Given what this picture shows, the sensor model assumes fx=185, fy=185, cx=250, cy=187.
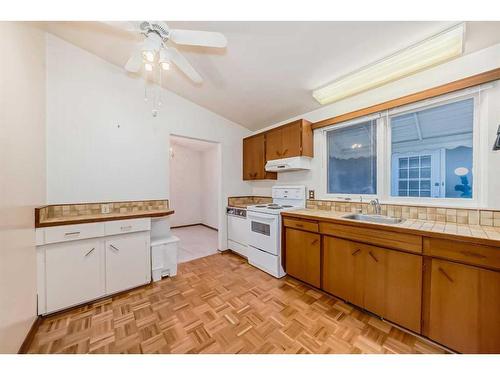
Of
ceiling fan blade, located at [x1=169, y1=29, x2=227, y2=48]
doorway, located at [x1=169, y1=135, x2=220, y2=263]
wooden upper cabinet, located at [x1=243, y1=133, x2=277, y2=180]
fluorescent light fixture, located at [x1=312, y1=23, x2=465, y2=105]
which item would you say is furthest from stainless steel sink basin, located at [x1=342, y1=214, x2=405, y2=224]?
doorway, located at [x1=169, y1=135, x2=220, y2=263]

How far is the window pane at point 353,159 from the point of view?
2.29 meters

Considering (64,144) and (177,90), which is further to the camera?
(177,90)

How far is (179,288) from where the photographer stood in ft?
7.19

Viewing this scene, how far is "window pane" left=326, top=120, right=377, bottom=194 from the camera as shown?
229cm

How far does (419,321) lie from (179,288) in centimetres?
228

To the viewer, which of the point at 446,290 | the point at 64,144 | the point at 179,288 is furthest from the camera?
the point at 179,288

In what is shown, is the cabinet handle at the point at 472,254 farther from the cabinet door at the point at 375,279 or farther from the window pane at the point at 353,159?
the window pane at the point at 353,159

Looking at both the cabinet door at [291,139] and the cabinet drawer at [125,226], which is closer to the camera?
the cabinet drawer at [125,226]

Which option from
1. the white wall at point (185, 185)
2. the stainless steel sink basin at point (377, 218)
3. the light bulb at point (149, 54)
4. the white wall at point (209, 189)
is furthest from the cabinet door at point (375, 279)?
the white wall at point (185, 185)

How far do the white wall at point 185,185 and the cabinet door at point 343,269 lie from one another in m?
4.41

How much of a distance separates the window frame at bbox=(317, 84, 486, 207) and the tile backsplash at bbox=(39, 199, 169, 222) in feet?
7.97

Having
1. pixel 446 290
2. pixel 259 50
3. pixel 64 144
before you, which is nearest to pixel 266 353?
pixel 446 290

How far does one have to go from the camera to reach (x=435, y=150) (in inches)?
72.7
